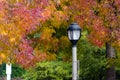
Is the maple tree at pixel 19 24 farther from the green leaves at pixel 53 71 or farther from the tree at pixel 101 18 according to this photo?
the green leaves at pixel 53 71

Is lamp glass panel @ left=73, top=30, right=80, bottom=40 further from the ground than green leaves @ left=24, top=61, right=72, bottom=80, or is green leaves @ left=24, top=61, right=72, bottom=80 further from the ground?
lamp glass panel @ left=73, top=30, right=80, bottom=40

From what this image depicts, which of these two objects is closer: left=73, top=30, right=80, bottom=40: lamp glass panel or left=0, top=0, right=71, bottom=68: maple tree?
left=0, top=0, right=71, bottom=68: maple tree

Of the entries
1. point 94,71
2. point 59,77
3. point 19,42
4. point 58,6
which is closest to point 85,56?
point 94,71

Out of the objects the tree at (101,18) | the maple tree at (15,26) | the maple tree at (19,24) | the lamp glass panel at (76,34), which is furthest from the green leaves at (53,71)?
the maple tree at (15,26)

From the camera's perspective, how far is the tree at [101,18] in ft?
28.7

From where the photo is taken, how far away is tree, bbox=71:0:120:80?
8.75m

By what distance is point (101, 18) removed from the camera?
9.16 metres

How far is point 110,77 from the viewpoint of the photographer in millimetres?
11125

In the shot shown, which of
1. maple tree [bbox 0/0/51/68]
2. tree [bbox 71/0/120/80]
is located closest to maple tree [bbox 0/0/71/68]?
maple tree [bbox 0/0/51/68]

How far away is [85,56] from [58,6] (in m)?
4.83

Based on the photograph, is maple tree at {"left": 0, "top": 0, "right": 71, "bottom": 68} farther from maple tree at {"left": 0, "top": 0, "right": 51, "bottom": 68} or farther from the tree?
the tree

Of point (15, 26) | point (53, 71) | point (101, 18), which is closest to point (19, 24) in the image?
point (15, 26)

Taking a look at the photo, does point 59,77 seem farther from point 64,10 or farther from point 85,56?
point 64,10

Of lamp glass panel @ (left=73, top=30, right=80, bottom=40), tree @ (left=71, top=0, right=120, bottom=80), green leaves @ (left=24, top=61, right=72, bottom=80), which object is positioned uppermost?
tree @ (left=71, top=0, right=120, bottom=80)
